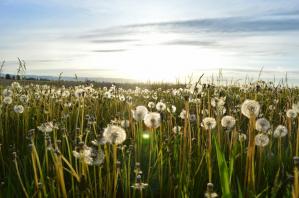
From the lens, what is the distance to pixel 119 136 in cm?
275

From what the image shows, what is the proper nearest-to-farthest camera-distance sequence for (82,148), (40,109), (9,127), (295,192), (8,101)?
(295,192) < (82,148) < (9,127) < (8,101) < (40,109)

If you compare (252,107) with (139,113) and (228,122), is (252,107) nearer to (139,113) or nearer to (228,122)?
(228,122)

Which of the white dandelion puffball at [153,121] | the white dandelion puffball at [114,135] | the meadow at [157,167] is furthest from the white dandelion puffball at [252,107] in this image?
the white dandelion puffball at [114,135]

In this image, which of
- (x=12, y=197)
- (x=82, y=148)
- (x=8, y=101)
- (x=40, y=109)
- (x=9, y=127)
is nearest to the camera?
(x=82, y=148)

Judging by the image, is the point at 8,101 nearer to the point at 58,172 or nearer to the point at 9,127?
the point at 9,127

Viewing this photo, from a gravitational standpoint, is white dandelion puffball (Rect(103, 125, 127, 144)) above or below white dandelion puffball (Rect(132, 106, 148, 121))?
below

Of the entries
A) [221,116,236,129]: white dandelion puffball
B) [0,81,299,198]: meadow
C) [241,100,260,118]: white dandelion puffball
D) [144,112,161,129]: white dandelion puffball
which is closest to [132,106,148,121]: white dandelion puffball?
[0,81,299,198]: meadow

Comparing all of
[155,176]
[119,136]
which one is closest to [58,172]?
[119,136]

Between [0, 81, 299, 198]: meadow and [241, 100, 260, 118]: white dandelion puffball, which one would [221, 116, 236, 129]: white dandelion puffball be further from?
[241, 100, 260, 118]: white dandelion puffball

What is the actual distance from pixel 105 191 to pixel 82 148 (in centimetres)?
48

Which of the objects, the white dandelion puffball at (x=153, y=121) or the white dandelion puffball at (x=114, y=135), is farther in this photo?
the white dandelion puffball at (x=153, y=121)

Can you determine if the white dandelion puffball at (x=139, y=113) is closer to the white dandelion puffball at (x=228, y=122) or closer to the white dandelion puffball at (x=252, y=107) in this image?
the white dandelion puffball at (x=228, y=122)

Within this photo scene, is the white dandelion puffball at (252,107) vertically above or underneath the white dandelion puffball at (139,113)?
above

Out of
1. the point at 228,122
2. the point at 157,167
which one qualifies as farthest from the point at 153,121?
the point at 228,122
